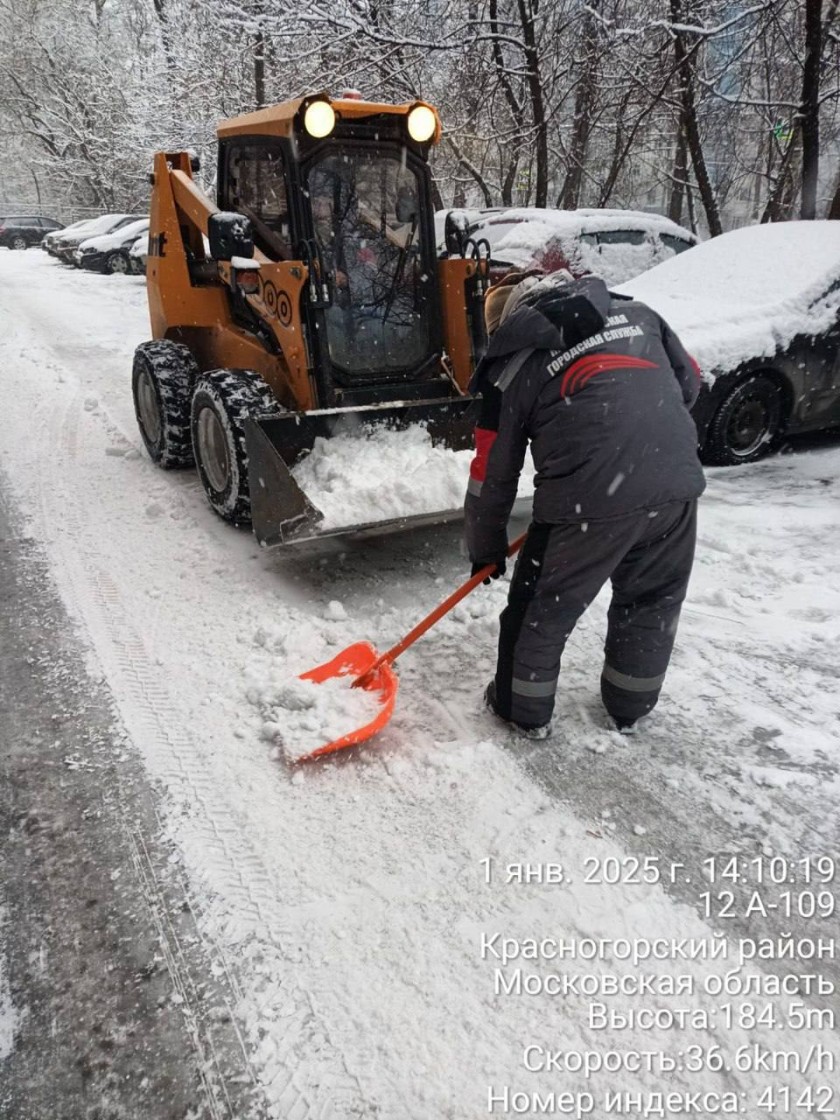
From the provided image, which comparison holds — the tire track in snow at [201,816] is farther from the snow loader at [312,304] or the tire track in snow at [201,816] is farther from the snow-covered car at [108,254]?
the snow-covered car at [108,254]

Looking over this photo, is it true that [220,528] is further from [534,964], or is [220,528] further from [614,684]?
[534,964]

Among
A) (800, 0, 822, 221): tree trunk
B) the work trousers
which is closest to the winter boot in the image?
the work trousers

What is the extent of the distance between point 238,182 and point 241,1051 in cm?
473

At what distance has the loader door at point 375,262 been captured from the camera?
14.8 ft

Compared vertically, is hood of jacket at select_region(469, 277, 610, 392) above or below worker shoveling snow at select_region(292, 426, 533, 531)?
above

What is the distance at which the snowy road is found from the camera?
1.93m

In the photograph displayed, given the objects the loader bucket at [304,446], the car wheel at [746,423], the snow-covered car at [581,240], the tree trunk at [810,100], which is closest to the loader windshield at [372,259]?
the loader bucket at [304,446]

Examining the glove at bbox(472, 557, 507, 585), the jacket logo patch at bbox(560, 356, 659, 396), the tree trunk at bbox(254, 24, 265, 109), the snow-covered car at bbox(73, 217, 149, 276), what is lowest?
the glove at bbox(472, 557, 507, 585)

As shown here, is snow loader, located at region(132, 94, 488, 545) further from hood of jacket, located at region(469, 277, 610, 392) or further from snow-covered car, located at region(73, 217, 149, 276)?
snow-covered car, located at region(73, 217, 149, 276)

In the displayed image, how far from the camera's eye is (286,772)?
110 inches

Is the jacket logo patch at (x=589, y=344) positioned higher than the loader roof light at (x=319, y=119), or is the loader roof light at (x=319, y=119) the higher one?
the loader roof light at (x=319, y=119)

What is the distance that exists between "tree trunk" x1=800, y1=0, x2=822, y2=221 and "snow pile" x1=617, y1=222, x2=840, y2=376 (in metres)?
2.75

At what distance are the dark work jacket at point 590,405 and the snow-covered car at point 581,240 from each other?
7.02m

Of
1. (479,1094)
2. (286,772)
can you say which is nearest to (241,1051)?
(479,1094)
